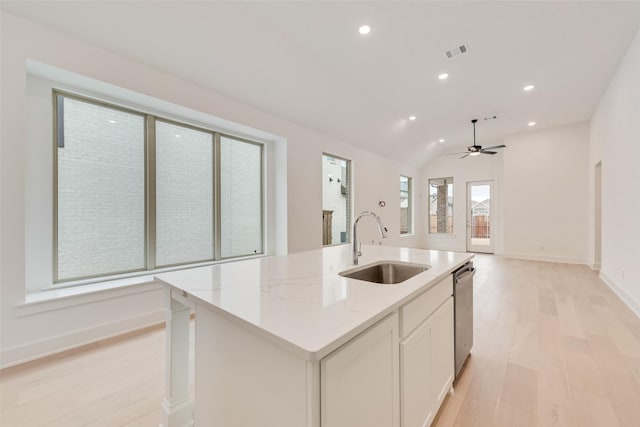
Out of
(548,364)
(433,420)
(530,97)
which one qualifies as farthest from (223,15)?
(530,97)

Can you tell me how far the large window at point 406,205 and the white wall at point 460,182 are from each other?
63 centimetres

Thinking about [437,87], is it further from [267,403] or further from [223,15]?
[267,403]

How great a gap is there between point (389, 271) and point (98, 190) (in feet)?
10.4

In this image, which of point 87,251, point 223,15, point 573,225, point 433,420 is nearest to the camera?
point 433,420

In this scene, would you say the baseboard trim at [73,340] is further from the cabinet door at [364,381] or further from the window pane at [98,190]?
the cabinet door at [364,381]

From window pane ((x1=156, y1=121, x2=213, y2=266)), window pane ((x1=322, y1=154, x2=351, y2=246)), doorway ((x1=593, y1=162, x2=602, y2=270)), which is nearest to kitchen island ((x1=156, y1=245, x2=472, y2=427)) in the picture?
window pane ((x1=156, y1=121, x2=213, y2=266))

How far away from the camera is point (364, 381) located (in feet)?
3.16

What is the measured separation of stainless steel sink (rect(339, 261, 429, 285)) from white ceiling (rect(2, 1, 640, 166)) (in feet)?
8.36

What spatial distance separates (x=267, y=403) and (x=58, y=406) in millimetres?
1834

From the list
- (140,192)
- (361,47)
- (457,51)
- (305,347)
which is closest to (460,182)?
(457,51)

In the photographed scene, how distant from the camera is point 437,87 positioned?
4414mm

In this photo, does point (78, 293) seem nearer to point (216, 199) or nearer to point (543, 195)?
point (216, 199)

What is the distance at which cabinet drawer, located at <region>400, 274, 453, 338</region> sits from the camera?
1208mm

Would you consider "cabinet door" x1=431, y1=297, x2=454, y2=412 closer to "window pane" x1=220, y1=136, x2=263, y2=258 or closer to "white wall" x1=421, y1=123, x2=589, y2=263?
"window pane" x1=220, y1=136, x2=263, y2=258
